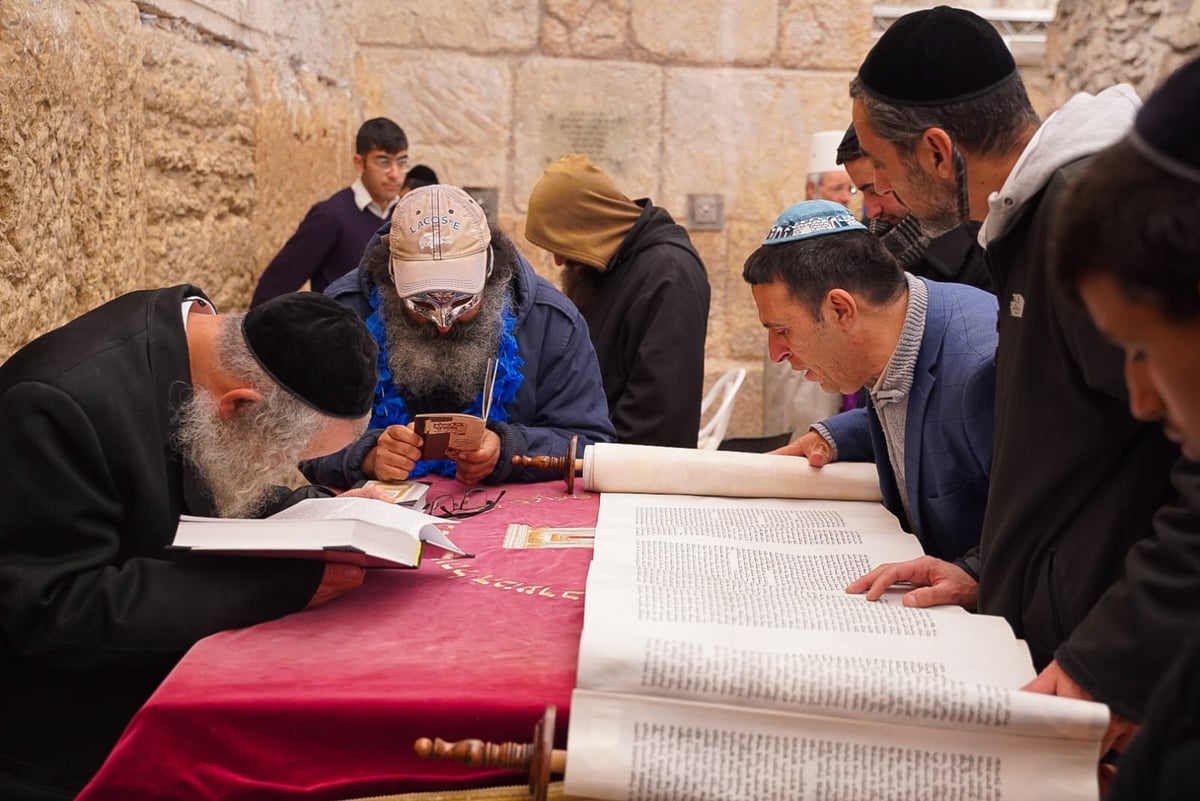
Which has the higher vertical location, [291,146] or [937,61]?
[937,61]

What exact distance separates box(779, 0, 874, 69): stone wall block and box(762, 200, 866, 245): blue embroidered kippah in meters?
4.73

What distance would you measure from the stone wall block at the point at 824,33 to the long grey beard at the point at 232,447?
5533mm

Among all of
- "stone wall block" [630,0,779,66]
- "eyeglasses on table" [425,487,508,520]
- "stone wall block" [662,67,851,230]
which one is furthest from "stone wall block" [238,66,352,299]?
"eyeglasses on table" [425,487,508,520]

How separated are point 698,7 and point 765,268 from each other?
483cm

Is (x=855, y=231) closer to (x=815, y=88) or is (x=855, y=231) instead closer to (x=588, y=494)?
(x=588, y=494)

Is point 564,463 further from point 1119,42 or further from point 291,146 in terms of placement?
point 1119,42

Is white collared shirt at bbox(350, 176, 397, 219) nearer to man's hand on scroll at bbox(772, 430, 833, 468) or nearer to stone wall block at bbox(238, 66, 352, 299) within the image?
stone wall block at bbox(238, 66, 352, 299)

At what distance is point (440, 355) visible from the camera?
306 centimetres

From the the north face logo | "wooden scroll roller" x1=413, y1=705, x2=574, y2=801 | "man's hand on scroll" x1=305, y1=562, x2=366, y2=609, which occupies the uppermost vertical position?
the the north face logo

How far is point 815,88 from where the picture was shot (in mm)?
6938

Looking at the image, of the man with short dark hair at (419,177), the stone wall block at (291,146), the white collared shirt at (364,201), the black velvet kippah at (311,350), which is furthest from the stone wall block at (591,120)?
the black velvet kippah at (311,350)

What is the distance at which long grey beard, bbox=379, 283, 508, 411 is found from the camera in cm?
306

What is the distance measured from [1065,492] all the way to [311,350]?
123cm

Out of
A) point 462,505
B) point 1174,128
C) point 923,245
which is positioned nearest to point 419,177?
point 923,245
